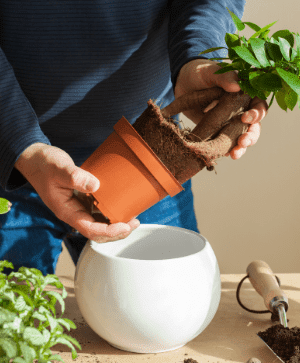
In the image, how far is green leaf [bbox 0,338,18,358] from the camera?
392mm

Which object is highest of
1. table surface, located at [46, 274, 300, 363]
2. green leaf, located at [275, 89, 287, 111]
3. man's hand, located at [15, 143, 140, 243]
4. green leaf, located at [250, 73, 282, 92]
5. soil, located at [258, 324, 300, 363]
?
green leaf, located at [250, 73, 282, 92]

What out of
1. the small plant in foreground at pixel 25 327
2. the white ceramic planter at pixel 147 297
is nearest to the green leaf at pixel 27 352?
the small plant in foreground at pixel 25 327

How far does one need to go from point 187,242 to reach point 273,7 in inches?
52.1

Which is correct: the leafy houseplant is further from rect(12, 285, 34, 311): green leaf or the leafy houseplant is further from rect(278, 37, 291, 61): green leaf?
rect(12, 285, 34, 311): green leaf

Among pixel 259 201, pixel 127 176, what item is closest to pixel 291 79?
pixel 127 176

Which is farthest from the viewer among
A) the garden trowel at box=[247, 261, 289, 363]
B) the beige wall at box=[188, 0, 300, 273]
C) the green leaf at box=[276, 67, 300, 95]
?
the beige wall at box=[188, 0, 300, 273]

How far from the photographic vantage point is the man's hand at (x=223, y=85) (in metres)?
0.64

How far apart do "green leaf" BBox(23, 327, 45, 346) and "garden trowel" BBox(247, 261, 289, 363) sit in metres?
0.34

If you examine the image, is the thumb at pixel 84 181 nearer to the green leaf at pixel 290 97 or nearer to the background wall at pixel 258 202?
the green leaf at pixel 290 97

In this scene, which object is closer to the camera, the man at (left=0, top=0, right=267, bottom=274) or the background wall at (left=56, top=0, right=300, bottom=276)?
the man at (left=0, top=0, right=267, bottom=274)

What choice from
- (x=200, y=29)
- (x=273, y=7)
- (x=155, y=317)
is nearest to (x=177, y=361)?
(x=155, y=317)

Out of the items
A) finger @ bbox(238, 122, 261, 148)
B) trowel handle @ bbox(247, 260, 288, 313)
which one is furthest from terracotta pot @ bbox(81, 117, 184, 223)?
trowel handle @ bbox(247, 260, 288, 313)

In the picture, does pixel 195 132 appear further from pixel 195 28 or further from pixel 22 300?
pixel 22 300

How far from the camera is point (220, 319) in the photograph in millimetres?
697
